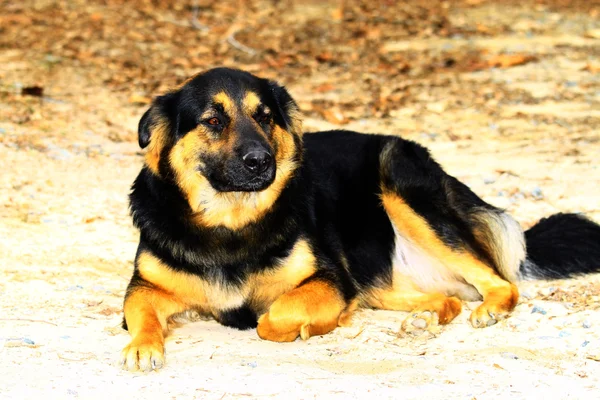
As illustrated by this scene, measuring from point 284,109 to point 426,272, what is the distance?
5.02 feet

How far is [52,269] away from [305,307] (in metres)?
2.05

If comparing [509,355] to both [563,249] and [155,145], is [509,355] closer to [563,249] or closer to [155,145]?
[563,249]

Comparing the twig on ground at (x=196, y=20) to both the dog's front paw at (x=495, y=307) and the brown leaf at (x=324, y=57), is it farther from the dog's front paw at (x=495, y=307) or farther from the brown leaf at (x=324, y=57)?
the dog's front paw at (x=495, y=307)

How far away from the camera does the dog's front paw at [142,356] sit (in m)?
4.63

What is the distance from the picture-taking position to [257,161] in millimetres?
5137

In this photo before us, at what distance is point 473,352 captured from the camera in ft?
16.2

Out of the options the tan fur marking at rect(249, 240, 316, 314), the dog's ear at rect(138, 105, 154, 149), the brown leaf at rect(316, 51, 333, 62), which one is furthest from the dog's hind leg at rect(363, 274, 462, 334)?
the brown leaf at rect(316, 51, 333, 62)

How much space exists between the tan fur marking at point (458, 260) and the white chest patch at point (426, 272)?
0.23ft

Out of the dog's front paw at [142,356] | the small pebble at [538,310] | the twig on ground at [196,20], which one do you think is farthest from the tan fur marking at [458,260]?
the twig on ground at [196,20]

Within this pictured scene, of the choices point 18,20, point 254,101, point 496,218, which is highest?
point 254,101

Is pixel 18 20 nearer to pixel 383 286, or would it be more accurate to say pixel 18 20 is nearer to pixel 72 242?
pixel 72 242

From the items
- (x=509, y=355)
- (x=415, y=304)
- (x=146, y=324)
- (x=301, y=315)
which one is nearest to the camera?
(x=509, y=355)

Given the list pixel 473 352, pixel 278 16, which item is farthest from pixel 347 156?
pixel 278 16

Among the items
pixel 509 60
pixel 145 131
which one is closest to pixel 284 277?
pixel 145 131
